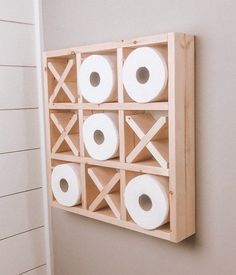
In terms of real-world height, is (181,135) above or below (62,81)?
below

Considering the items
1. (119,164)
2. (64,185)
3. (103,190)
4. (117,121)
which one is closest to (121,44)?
(117,121)

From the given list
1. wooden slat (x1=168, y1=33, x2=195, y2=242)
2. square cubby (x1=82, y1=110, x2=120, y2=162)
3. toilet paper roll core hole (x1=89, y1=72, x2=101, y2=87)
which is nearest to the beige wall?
wooden slat (x1=168, y1=33, x2=195, y2=242)

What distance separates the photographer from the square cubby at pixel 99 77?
3.71 ft

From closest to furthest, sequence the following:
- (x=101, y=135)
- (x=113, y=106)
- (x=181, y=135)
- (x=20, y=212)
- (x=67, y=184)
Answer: (x=181, y=135)
(x=113, y=106)
(x=101, y=135)
(x=67, y=184)
(x=20, y=212)

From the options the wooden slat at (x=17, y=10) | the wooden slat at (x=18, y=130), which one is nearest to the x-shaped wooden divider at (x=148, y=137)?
the wooden slat at (x=18, y=130)

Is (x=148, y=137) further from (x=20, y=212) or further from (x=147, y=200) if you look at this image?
(x=20, y=212)

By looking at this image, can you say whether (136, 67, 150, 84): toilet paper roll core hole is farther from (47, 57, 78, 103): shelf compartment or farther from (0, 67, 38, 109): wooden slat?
(0, 67, 38, 109): wooden slat

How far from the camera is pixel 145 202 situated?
1.14m

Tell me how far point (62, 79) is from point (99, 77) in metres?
0.14

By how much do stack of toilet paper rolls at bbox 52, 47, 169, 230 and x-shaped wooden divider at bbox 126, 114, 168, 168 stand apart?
0.05 metres

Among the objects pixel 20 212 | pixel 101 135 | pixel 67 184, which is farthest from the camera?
pixel 20 212

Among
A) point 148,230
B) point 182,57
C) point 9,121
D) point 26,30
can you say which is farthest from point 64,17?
point 148,230

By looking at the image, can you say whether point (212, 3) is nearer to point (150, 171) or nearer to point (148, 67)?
point (148, 67)

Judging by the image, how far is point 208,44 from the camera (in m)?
1.03
